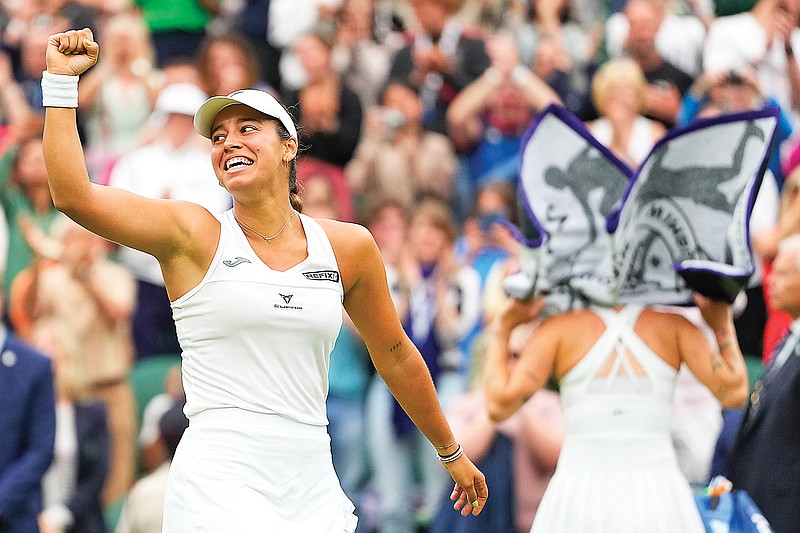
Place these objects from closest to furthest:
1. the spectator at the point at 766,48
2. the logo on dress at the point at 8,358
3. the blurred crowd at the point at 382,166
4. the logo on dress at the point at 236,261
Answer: the logo on dress at the point at 236,261 < the logo on dress at the point at 8,358 < the blurred crowd at the point at 382,166 < the spectator at the point at 766,48

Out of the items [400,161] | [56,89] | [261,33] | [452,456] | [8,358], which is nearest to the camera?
[56,89]

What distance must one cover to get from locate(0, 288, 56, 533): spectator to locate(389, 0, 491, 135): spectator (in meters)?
4.22

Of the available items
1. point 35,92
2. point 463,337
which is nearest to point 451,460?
point 463,337

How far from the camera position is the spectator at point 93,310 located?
915cm

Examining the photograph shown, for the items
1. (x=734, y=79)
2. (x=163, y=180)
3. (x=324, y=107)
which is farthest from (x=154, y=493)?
(x=734, y=79)

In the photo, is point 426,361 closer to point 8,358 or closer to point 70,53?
point 8,358

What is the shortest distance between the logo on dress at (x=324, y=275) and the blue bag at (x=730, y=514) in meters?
2.28

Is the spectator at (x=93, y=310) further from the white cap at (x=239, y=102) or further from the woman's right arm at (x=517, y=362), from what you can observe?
the white cap at (x=239, y=102)

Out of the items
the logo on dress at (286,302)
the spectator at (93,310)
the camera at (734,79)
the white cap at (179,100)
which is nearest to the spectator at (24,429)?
the spectator at (93,310)

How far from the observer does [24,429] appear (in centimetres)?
787

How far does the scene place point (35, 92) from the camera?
11.4 meters

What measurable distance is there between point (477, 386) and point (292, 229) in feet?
13.0

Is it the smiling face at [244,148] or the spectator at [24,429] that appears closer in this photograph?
the smiling face at [244,148]

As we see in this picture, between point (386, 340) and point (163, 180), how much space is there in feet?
17.2
